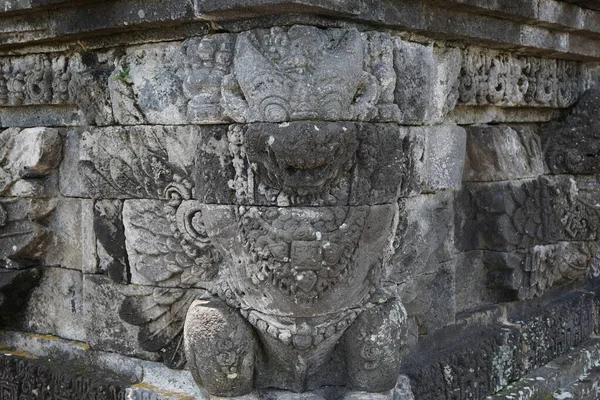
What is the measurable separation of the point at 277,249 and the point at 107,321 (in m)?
1.18

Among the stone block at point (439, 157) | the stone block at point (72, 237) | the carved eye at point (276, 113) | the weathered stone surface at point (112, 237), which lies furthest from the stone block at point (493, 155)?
the stone block at point (72, 237)

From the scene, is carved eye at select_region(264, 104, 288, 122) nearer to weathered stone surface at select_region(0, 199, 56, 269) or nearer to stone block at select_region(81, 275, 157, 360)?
stone block at select_region(81, 275, 157, 360)

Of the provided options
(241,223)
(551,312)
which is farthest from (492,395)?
(241,223)

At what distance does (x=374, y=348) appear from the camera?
3037 mm

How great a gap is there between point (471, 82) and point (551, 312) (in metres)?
1.64

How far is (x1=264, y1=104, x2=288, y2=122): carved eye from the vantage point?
2.72 metres

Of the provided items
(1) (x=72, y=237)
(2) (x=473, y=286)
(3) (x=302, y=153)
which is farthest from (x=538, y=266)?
(1) (x=72, y=237)

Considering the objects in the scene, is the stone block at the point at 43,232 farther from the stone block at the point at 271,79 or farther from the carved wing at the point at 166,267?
the stone block at the point at 271,79

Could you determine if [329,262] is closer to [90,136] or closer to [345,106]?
[345,106]

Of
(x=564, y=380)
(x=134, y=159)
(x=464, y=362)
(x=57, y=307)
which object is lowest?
(x=564, y=380)

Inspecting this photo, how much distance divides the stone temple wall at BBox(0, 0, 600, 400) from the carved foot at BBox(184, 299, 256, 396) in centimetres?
1

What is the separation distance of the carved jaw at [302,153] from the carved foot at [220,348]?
62 centimetres

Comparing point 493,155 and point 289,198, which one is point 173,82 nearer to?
point 289,198

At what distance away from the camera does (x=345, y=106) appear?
110 inches
